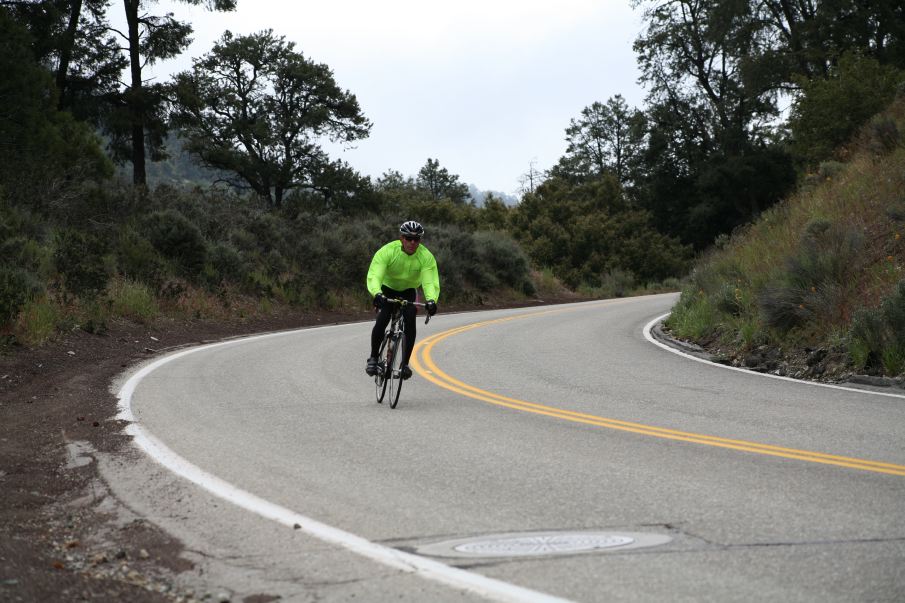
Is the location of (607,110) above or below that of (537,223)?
above

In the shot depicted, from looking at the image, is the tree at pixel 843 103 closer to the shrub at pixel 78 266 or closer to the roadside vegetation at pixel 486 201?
the roadside vegetation at pixel 486 201

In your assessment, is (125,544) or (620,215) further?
(620,215)

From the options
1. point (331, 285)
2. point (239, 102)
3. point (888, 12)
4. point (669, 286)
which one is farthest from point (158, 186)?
point (888, 12)

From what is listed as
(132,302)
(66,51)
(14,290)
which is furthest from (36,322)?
(66,51)

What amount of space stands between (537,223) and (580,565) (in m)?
48.0

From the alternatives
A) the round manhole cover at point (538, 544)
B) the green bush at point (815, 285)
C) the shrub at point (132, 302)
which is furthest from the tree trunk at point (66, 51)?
the round manhole cover at point (538, 544)

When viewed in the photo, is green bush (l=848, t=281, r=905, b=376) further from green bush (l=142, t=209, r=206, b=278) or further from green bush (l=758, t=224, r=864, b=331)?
green bush (l=142, t=209, r=206, b=278)

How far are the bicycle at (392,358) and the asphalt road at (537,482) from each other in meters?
0.39

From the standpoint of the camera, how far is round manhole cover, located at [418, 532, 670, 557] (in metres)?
4.59

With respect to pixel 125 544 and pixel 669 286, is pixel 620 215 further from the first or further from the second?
pixel 125 544

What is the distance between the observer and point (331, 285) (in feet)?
92.1

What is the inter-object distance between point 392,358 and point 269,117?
135ft

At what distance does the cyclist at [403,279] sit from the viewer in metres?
9.97

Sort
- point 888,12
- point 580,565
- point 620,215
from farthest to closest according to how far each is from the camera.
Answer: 1. point 620,215
2. point 888,12
3. point 580,565
